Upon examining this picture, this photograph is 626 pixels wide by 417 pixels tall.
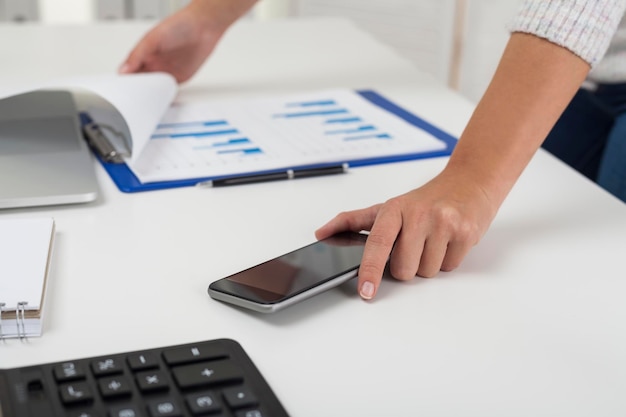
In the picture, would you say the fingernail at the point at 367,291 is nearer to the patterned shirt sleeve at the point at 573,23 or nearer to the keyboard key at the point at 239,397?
the keyboard key at the point at 239,397

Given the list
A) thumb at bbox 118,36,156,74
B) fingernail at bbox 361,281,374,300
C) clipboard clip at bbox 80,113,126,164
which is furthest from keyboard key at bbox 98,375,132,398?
thumb at bbox 118,36,156,74

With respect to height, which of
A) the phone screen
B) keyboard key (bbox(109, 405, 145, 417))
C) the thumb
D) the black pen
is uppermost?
keyboard key (bbox(109, 405, 145, 417))

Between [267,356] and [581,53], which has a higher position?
[581,53]

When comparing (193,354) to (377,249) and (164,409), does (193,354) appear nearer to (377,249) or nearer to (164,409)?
(164,409)

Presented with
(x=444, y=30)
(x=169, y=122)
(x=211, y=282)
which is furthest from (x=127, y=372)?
(x=444, y=30)

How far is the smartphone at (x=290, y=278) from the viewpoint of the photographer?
675 mm

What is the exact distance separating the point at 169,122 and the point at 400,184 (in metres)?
0.32

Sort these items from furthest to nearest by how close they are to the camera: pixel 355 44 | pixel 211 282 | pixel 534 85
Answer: pixel 355 44 → pixel 534 85 → pixel 211 282

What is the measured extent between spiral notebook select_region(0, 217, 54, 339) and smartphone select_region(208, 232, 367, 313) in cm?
13

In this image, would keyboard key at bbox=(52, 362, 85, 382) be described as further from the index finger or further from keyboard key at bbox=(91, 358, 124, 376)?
the index finger

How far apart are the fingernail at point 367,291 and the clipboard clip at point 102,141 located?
1.28ft

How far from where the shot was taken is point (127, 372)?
0.56 metres

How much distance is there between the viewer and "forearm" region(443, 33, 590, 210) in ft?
2.68

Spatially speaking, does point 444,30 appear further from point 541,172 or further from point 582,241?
point 582,241
